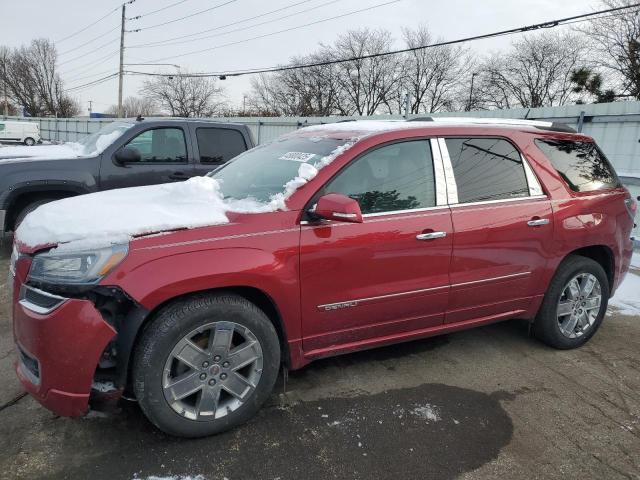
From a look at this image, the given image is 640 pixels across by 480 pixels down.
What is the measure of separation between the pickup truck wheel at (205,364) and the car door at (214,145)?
456cm

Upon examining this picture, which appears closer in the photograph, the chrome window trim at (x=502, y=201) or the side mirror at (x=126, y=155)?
the chrome window trim at (x=502, y=201)

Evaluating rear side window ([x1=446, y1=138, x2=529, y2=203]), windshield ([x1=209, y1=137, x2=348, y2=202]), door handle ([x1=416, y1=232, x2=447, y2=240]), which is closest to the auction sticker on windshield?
windshield ([x1=209, y1=137, x2=348, y2=202])

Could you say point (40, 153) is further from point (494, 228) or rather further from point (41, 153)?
point (494, 228)

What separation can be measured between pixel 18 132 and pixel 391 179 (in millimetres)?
Answer: 34161

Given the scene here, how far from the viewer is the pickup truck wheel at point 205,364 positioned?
8.23 ft

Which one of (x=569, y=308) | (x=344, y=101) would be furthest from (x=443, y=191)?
(x=344, y=101)

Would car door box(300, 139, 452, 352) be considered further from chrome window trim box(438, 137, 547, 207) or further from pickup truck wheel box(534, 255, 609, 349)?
pickup truck wheel box(534, 255, 609, 349)

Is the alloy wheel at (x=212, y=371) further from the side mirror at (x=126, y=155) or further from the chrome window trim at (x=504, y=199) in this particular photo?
the side mirror at (x=126, y=155)

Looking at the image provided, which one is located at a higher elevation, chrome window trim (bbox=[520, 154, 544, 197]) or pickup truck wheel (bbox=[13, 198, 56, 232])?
chrome window trim (bbox=[520, 154, 544, 197])

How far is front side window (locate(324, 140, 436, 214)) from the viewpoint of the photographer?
310 cm

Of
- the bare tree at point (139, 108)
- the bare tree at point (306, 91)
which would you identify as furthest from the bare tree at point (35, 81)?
the bare tree at point (306, 91)

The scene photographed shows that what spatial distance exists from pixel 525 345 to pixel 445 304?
4.22 ft

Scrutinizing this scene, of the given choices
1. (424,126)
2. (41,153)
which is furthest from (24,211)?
(424,126)

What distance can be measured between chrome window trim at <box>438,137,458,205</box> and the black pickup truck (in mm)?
4313
